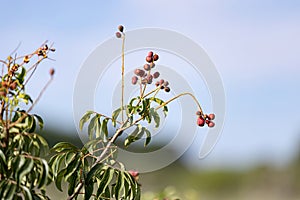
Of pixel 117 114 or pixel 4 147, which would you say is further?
pixel 117 114

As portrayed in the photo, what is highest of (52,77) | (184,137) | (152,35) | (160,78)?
(152,35)

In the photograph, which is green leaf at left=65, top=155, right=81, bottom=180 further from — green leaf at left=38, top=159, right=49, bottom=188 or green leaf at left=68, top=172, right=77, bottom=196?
green leaf at left=38, top=159, right=49, bottom=188

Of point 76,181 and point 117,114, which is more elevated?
point 117,114

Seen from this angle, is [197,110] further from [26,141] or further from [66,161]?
[26,141]

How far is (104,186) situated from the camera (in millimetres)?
1521

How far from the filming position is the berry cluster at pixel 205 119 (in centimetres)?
155

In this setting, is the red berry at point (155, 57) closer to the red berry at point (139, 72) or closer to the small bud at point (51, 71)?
the red berry at point (139, 72)

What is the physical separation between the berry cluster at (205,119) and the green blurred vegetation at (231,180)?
13543mm

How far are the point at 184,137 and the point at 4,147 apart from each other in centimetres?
51

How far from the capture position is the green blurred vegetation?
18828 millimetres

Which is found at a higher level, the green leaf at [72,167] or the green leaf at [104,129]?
the green leaf at [104,129]

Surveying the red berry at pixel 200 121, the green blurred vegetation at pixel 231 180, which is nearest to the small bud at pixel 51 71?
the red berry at pixel 200 121

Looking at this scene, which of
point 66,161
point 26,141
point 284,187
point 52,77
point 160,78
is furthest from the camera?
point 284,187

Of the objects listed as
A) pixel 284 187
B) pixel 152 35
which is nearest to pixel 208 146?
pixel 152 35
